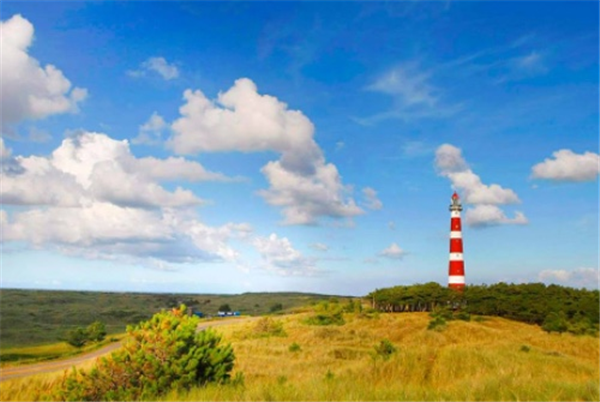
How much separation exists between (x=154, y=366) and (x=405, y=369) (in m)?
6.77

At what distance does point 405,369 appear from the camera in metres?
14.4

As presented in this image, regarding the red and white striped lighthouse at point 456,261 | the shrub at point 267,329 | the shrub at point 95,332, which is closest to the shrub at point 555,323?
the red and white striped lighthouse at point 456,261

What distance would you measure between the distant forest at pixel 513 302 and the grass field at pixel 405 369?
14.6 ft

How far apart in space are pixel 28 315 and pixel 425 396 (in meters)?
95.9

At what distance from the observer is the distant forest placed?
45469mm

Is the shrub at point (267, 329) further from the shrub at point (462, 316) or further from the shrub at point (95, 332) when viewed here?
the shrub at point (95, 332)

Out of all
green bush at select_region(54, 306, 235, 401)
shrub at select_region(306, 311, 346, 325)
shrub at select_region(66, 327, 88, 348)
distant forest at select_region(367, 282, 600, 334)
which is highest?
distant forest at select_region(367, 282, 600, 334)

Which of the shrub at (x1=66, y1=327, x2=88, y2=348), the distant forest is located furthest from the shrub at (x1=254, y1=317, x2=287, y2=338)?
the shrub at (x1=66, y1=327, x2=88, y2=348)

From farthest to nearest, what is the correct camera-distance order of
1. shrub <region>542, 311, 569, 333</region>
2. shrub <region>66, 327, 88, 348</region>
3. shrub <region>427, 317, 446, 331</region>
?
shrub <region>66, 327, 88, 348</region> → shrub <region>542, 311, 569, 333</region> → shrub <region>427, 317, 446, 331</region>

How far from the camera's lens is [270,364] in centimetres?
2297

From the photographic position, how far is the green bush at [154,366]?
38.7ft

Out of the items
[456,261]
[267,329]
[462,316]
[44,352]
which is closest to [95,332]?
[44,352]

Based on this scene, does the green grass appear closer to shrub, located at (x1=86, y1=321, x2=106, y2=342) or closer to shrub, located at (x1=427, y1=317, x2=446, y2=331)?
shrub, located at (x1=86, y1=321, x2=106, y2=342)

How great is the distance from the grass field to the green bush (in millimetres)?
807
